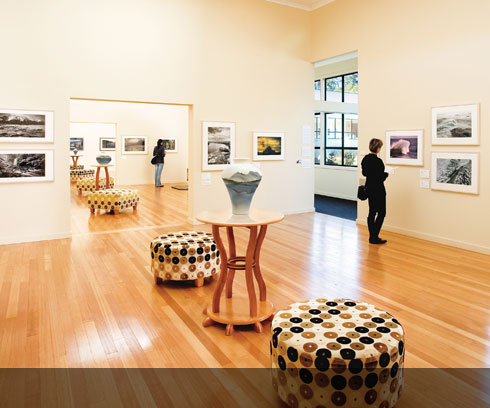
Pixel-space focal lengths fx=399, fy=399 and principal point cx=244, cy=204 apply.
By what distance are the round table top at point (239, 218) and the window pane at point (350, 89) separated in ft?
41.1

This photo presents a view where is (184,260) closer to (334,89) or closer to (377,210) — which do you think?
(377,210)

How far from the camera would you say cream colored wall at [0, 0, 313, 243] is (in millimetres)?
8047

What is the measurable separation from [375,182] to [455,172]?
1.56m

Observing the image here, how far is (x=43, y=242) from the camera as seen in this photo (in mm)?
8188

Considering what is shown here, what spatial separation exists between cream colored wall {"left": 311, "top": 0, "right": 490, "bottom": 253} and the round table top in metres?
5.01

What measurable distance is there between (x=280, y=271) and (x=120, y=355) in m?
3.12

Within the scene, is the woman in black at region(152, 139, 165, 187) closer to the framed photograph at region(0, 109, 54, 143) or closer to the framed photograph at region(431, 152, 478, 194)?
the framed photograph at region(0, 109, 54, 143)

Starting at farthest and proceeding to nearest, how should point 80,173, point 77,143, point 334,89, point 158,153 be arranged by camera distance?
point 77,143 < point 80,173 < point 158,153 < point 334,89

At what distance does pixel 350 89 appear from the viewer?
626 inches

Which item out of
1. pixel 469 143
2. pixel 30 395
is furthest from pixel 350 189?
pixel 30 395

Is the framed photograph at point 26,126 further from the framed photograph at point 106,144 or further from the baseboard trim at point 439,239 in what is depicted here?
the framed photograph at point 106,144

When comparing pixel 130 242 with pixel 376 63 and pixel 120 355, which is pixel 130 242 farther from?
pixel 376 63

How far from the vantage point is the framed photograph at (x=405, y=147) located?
8516 millimetres

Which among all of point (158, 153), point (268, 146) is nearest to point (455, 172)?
point (268, 146)
